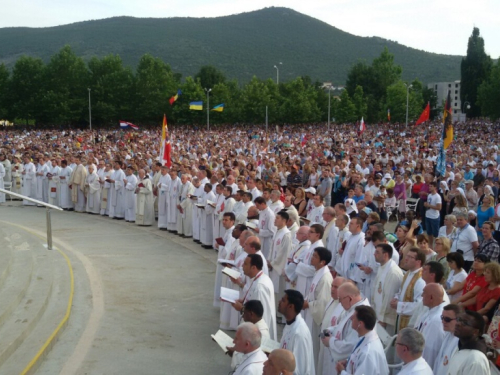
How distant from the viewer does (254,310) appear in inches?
223

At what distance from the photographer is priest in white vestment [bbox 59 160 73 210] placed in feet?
67.7

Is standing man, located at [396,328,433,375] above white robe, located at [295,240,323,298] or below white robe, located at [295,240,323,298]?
above

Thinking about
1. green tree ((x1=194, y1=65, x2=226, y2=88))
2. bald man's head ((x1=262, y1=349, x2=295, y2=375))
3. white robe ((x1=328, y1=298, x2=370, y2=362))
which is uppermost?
green tree ((x1=194, y1=65, x2=226, y2=88))

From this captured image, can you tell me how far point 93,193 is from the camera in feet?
65.5

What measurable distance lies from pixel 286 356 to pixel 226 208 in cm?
932

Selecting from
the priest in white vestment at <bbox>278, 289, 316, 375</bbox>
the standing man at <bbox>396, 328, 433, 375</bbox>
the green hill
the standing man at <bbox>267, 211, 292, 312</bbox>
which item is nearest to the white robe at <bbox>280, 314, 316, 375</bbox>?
the priest in white vestment at <bbox>278, 289, 316, 375</bbox>

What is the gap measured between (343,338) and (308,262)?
7.97 feet

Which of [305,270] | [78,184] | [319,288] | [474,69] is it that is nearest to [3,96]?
[78,184]

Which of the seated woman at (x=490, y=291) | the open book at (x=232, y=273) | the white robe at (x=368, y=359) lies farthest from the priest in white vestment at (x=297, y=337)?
the seated woman at (x=490, y=291)

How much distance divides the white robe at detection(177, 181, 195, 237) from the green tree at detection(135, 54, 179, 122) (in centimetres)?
6290

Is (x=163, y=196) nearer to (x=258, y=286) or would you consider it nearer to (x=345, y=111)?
(x=258, y=286)

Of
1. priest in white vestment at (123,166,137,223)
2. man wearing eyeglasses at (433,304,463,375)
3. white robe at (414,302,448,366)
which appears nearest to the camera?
man wearing eyeglasses at (433,304,463,375)

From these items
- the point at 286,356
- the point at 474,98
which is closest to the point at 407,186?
the point at 286,356

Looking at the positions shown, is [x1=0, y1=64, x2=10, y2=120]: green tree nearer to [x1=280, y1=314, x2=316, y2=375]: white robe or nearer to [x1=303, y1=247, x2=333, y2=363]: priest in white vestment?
[x1=303, y1=247, x2=333, y2=363]: priest in white vestment
